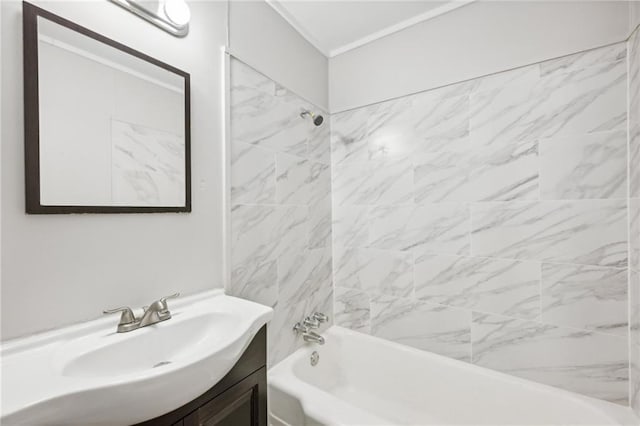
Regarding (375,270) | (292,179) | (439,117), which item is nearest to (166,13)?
(292,179)

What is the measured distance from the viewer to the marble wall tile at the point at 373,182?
1755 millimetres

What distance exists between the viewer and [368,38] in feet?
6.07

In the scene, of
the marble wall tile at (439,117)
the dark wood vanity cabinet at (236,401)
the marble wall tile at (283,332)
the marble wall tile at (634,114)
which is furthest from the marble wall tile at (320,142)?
the marble wall tile at (634,114)

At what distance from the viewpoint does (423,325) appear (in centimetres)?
171

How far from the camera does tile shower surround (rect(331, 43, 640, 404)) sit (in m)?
1.25

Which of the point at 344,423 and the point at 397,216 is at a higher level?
the point at 397,216

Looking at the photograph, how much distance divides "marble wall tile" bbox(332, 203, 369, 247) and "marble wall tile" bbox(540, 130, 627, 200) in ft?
3.22

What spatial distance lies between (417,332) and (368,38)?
193 cm

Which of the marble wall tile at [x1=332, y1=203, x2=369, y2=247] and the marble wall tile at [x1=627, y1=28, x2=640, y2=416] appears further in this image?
the marble wall tile at [x1=332, y1=203, x2=369, y2=247]

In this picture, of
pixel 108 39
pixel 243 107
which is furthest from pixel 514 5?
pixel 108 39

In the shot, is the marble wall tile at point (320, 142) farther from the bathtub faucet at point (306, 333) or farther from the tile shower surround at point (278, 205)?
the bathtub faucet at point (306, 333)

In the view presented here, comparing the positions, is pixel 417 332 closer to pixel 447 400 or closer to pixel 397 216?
pixel 447 400

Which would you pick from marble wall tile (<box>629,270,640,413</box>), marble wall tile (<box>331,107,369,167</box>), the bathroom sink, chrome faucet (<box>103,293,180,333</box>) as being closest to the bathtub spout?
the bathroom sink

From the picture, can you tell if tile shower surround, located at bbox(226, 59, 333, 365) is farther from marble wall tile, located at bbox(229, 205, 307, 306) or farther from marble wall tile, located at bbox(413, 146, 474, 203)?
marble wall tile, located at bbox(413, 146, 474, 203)
